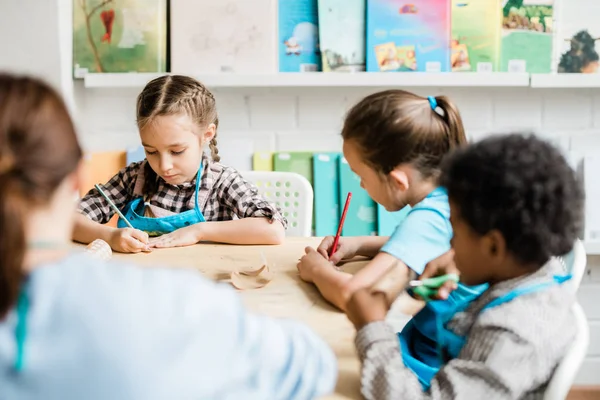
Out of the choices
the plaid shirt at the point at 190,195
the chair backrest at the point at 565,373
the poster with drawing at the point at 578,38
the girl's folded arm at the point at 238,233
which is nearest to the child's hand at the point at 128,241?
the girl's folded arm at the point at 238,233

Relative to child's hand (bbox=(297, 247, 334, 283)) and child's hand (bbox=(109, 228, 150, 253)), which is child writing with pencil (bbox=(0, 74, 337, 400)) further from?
child's hand (bbox=(109, 228, 150, 253))

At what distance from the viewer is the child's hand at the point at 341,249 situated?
134 centimetres

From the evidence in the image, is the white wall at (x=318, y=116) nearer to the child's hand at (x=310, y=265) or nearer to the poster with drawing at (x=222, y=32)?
the poster with drawing at (x=222, y=32)

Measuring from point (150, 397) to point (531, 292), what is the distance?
50 cm

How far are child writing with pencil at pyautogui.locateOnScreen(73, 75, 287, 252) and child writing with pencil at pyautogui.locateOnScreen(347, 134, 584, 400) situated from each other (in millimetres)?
689

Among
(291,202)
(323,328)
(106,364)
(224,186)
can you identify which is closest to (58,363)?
(106,364)

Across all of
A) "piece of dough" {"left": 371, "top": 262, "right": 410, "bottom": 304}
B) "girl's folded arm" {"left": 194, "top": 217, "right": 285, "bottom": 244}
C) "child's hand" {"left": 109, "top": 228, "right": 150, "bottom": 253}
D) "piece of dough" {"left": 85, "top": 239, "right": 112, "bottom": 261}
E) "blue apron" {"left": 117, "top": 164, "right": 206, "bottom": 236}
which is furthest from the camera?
"blue apron" {"left": 117, "top": 164, "right": 206, "bottom": 236}

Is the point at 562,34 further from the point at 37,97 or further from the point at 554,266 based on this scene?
the point at 37,97

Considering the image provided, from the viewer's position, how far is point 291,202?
1.91 m

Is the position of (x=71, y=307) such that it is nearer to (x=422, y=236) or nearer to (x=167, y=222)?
(x=422, y=236)

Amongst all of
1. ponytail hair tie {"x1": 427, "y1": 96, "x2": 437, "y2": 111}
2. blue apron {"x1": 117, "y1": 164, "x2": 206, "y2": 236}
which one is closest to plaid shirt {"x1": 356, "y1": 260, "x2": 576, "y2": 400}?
ponytail hair tie {"x1": 427, "y1": 96, "x2": 437, "y2": 111}

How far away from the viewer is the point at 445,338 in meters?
0.91

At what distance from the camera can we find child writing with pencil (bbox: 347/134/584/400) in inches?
30.5

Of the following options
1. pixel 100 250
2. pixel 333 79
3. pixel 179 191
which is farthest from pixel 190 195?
pixel 333 79
